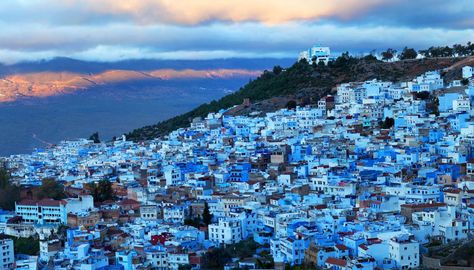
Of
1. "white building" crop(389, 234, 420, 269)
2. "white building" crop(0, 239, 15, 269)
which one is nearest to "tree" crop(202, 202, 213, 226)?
"white building" crop(0, 239, 15, 269)

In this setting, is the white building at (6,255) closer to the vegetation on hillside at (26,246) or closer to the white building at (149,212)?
the vegetation on hillside at (26,246)

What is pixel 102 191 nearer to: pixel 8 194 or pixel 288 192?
pixel 8 194

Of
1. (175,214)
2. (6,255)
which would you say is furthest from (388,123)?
(6,255)

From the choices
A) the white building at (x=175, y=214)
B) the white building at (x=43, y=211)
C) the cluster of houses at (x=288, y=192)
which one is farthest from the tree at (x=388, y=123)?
the white building at (x=43, y=211)

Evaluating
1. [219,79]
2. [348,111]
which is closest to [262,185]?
[348,111]

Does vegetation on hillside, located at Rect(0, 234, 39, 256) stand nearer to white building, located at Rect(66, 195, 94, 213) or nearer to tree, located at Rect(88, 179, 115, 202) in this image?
white building, located at Rect(66, 195, 94, 213)

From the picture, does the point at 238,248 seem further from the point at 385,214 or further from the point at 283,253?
the point at 385,214
